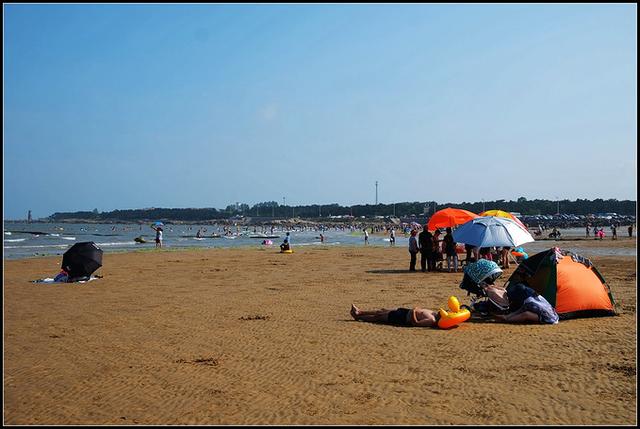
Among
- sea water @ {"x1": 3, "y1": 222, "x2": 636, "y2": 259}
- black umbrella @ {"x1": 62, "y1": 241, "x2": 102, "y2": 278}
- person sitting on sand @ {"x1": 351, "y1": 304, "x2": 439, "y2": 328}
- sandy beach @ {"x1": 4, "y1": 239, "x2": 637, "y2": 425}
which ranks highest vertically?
black umbrella @ {"x1": 62, "y1": 241, "x2": 102, "y2": 278}

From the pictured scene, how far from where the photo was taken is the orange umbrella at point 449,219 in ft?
62.7

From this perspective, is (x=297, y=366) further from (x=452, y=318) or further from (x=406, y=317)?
(x=452, y=318)

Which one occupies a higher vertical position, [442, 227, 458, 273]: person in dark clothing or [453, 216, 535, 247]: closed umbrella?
→ [453, 216, 535, 247]: closed umbrella

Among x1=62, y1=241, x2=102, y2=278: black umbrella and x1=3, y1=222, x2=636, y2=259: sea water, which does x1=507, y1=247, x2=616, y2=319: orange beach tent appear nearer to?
x1=62, y1=241, x2=102, y2=278: black umbrella

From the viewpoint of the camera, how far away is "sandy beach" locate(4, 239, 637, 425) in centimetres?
509

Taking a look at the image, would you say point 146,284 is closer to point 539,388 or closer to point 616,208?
point 539,388

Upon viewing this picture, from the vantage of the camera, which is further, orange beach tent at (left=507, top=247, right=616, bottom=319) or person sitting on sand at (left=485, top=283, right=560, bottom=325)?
orange beach tent at (left=507, top=247, right=616, bottom=319)

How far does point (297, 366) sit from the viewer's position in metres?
6.68

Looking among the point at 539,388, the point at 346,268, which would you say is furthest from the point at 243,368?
the point at 346,268

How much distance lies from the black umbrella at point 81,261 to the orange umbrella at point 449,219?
35.7ft

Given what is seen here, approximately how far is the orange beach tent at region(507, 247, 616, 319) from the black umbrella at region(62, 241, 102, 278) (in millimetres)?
12427

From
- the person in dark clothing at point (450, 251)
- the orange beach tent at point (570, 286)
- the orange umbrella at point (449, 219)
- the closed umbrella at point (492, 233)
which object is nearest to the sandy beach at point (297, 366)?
the orange beach tent at point (570, 286)

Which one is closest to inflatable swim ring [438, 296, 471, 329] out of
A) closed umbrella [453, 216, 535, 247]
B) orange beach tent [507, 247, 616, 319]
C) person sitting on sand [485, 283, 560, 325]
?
person sitting on sand [485, 283, 560, 325]

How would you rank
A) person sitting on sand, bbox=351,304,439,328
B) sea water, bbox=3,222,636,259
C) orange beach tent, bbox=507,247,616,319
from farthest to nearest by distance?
sea water, bbox=3,222,636,259 < orange beach tent, bbox=507,247,616,319 < person sitting on sand, bbox=351,304,439,328
